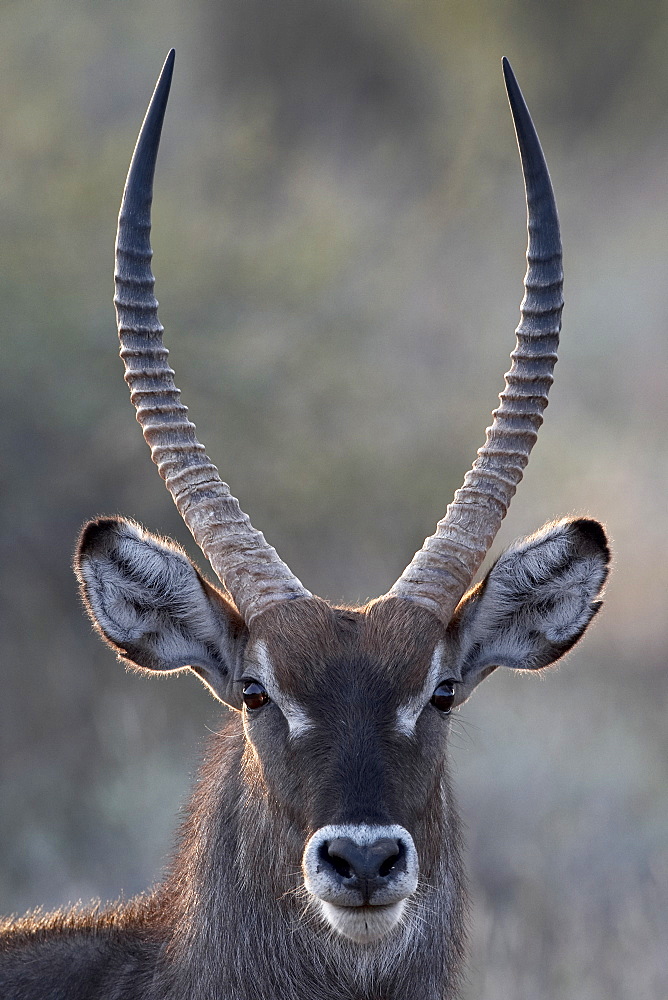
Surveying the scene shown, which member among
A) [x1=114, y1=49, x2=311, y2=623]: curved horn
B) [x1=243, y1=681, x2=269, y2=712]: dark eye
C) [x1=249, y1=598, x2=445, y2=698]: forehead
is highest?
[x1=114, y1=49, x2=311, y2=623]: curved horn

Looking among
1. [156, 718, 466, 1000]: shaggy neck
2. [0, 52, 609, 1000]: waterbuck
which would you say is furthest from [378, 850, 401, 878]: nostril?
[156, 718, 466, 1000]: shaggy neck

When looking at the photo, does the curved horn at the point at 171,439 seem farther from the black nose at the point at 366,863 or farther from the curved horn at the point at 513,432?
the black nose at the point at 366,863

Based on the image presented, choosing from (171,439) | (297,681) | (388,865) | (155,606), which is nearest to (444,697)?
(297,681)

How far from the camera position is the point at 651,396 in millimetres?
15039

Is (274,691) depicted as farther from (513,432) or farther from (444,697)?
(513,432)

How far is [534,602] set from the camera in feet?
18.6

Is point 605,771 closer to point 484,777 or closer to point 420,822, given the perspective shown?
point 484,777

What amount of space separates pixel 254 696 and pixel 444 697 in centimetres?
72

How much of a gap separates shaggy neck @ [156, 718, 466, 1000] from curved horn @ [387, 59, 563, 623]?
0.85 metres

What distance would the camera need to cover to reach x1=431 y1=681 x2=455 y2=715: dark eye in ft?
17.2

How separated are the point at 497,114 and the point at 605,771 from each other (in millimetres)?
11052

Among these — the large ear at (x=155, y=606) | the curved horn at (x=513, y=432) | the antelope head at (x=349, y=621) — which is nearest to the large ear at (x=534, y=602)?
the antelope head at (x=349, y=621)

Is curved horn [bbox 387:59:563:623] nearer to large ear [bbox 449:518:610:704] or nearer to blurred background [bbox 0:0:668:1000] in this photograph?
large ear [bbox 449:518:610:704]

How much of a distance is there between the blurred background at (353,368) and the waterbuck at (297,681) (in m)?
0.91
